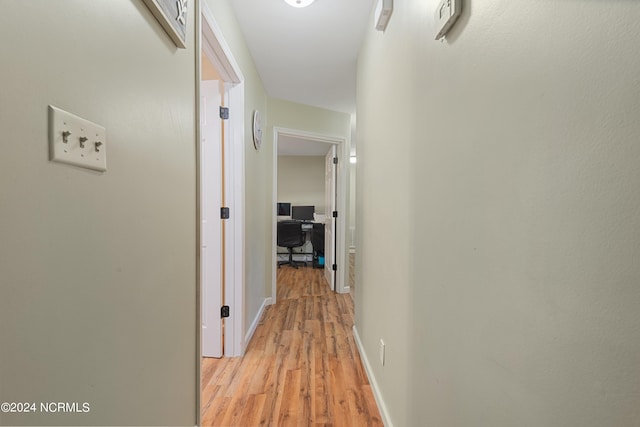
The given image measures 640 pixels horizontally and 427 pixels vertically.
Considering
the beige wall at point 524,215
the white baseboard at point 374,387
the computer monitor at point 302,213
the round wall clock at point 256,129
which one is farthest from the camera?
the computer monitor at point 302,213

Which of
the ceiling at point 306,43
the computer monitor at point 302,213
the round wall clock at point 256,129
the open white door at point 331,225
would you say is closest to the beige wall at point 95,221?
the ceiling at point 306,43

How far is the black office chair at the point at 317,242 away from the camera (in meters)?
5.01

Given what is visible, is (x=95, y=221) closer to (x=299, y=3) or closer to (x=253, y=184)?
(x=299, y=3)

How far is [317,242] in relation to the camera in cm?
510

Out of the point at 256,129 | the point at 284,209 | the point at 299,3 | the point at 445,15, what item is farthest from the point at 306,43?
the point at 284,209

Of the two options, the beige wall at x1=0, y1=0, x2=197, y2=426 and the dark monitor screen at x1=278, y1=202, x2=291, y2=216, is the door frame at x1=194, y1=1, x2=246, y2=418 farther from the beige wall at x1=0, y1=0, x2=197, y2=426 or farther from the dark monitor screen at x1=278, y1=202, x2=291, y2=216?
the dark monitor screen at x1=278, y1=202, x2=291, y2=216

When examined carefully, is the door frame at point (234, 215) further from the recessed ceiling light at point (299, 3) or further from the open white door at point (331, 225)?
the open white door at point (331, 225)

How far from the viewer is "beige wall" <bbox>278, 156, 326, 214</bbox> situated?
5754mm

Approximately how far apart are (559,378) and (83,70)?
1.08 metres

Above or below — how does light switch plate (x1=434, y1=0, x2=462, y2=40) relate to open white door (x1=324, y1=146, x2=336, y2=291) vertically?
above

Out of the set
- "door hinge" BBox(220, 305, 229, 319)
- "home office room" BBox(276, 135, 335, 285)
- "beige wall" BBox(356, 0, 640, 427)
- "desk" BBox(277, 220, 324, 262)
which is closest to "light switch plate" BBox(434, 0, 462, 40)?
"beige wall" BBox(356, 0, 640, 427)

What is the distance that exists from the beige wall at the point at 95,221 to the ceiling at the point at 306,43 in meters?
1.14

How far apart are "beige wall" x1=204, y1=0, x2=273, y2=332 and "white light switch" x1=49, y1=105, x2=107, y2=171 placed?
1.21 m

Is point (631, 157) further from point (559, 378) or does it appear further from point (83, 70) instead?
point (83, 70)
